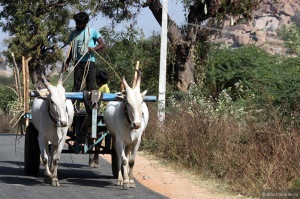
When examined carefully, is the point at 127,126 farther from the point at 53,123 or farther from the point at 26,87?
the point at 26,87

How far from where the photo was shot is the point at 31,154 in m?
12.8

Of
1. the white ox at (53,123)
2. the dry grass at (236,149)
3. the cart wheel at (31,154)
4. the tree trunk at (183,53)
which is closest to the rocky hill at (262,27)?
the tree trunk at (183,53)

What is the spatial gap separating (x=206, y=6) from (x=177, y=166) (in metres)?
9.72

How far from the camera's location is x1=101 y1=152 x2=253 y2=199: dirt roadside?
457 inches

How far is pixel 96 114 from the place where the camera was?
12250 mm

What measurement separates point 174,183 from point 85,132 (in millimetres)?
1520

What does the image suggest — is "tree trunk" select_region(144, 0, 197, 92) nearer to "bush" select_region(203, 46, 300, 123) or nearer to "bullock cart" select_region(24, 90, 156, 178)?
"bush" select_region(203, 46, 300, 123)

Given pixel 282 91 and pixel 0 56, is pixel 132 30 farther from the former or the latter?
pixel 0 56

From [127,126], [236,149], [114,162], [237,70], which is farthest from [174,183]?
[237,70]

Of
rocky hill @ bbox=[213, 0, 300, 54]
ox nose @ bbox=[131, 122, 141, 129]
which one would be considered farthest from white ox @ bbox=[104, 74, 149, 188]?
rocky hill @ bbox=[213, 0, 300, 54]

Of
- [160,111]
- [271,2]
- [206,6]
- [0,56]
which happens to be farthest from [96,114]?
[0,56]

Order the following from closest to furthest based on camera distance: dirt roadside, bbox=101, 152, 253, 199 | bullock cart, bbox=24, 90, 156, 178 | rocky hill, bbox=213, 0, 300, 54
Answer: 1. dirt roadside, bbox=101, 152, 253, 199
2. bullock cart, bbox=24, 90, 156, 178
3. rocky hill, bbox=213, 0, 300, 54

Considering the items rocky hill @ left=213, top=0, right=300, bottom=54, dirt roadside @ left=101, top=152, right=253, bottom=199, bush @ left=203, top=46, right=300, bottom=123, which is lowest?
dirt roadside @ left=101, top=152, right=253, bottom=199

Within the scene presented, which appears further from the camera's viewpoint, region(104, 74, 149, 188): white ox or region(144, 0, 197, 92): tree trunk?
region(144, 0, 197, 92): tree trunk
